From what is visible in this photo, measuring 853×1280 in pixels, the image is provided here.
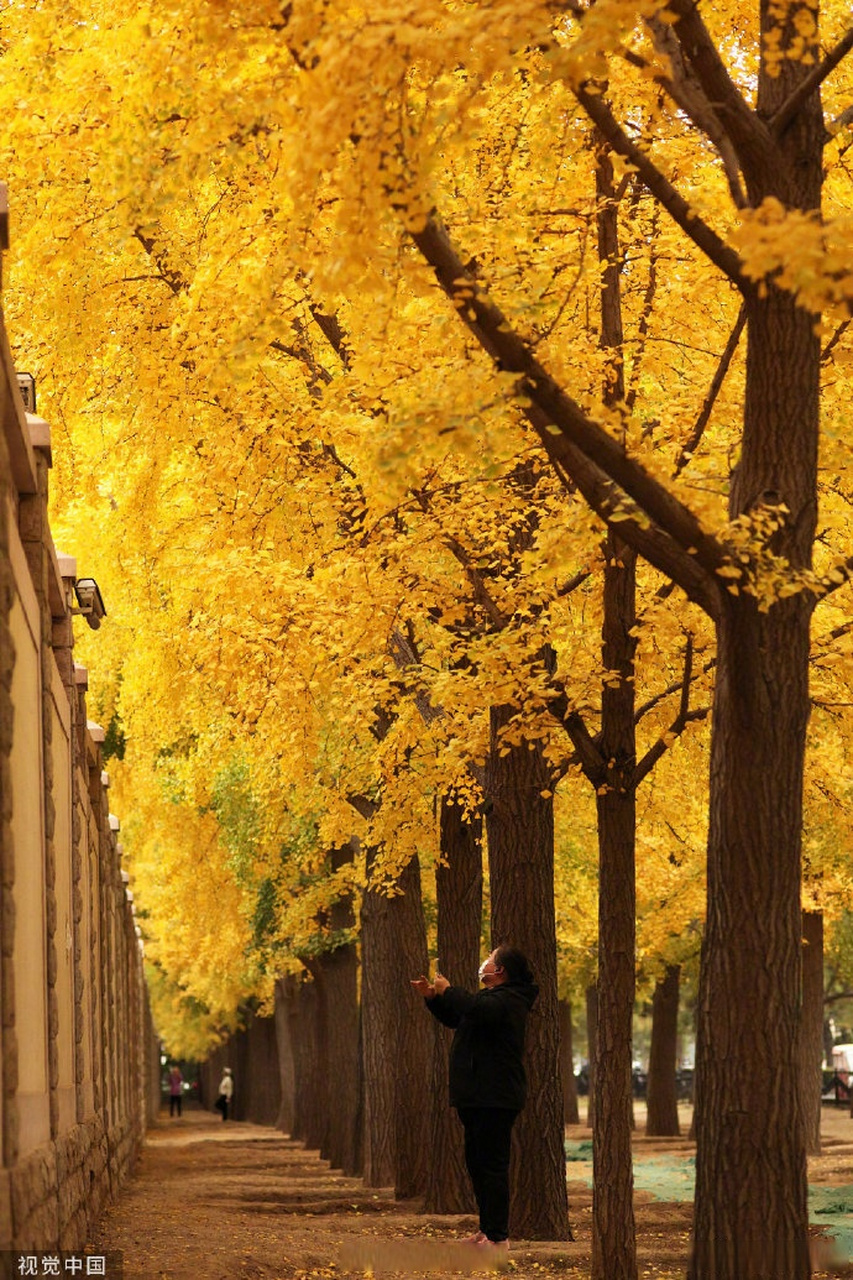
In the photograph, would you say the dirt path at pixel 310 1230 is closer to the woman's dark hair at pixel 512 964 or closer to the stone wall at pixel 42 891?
the stone wall at pixel 42 891

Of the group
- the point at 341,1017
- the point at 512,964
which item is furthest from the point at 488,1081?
the point at 341,1017

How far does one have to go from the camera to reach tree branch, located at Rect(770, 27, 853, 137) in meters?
8.33

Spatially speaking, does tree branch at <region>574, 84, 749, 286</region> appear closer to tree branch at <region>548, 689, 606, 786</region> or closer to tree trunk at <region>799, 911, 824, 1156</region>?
tree branch at <region>548, 689, 606, 786</region>

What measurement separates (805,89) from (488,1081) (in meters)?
5.65

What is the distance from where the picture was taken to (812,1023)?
28.0m

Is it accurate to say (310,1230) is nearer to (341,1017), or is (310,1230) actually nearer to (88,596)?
(88,596)

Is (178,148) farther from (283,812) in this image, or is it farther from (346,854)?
(346,854)

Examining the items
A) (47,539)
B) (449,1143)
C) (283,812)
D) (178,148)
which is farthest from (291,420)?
(283,812)

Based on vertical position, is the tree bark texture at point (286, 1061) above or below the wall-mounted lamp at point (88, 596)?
below

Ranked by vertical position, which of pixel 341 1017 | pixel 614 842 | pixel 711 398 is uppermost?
pixel 711 398

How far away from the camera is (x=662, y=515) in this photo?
805 centimetres

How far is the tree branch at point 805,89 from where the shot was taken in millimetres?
8328

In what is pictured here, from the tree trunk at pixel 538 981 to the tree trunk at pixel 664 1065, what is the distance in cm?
1926

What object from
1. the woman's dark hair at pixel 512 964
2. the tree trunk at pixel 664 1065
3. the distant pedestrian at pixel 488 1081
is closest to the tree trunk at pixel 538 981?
the woman's dark hair at pixel 512 964
